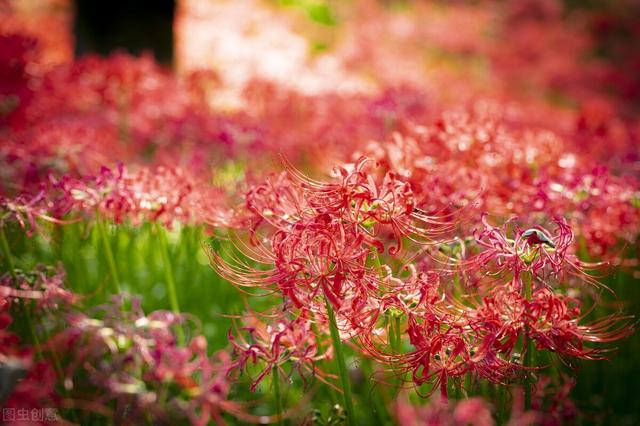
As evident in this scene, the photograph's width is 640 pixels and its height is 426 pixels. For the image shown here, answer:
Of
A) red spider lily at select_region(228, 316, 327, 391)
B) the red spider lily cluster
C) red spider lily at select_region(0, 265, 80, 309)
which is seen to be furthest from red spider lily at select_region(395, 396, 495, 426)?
red spider lily at select_region(0, 265, 80, 309)

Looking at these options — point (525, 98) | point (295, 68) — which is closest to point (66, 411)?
point (295, 68)

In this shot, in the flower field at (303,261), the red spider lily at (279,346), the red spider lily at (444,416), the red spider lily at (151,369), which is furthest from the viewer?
the red spider lily at (279,346)

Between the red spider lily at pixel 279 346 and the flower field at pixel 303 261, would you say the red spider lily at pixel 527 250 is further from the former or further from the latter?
the red spider lily at pixel 279 346

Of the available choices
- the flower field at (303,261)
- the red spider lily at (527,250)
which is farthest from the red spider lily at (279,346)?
the red spider lily at (527,250)

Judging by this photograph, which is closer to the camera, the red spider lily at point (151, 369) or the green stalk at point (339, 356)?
the red spider lily at point (151, 369)

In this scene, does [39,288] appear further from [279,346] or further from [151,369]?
[279,346]

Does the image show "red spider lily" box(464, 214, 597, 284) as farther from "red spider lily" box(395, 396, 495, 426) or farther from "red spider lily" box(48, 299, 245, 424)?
"red spider lily" box(48, 299, 245, 424)

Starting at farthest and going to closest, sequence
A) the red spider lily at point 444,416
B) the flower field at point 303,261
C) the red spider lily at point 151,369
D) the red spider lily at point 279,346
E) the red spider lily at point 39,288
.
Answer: the red spider lily at point 39,288 → the red spider lily at point 279,346 → the flower field at point 303,261 → the red spider lily at point 151,369 → the red spider lily at point 444,416

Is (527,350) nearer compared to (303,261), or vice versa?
(303,261)

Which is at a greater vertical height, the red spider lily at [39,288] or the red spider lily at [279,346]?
the red spider lily at [39,288]

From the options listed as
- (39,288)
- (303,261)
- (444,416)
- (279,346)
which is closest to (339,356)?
(279,346)
